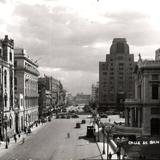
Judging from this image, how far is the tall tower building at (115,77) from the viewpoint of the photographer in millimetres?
190125

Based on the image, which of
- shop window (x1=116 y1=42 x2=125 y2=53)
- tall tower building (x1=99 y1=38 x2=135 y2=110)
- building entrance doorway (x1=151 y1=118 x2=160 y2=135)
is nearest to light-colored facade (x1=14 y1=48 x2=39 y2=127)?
building entrance doorway (x1=151 y1=118 x2=160 y2=135)

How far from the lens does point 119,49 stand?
19400 centimetres

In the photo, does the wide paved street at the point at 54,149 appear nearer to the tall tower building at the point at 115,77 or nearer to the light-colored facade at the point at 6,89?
the light-colored facade at the point at 6,89

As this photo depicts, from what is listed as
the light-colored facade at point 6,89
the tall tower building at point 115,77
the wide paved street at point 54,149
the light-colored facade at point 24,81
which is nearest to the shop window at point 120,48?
the tall tower building at point 115,77

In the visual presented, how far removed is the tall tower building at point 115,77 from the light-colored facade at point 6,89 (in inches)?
4397

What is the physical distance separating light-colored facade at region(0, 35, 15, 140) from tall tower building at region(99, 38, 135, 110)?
111689 millimetres

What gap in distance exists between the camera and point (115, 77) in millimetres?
190875

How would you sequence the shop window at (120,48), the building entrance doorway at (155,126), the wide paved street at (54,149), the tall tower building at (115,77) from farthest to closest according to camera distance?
1. the shop window at (120,48)
2. the tall tower building at (115,77)
3. the building entrance doorway at (155,126)
4. the wide paved street at (54,149)

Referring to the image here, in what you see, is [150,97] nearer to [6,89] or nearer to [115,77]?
[6,89]

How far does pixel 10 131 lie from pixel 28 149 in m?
18.3

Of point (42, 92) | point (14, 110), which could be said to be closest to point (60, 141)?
point (14, 110)

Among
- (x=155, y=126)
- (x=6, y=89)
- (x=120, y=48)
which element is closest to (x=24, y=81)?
(x=6, y=89)

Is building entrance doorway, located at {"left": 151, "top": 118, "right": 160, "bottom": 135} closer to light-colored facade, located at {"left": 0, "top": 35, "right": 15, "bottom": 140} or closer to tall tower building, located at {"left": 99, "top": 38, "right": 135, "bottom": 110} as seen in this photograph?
light-colored facade, located at {"left": 0, "top": 35, "right": 15, "bottom": 140}

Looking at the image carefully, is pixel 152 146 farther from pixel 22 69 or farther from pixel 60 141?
pixel 22 69
